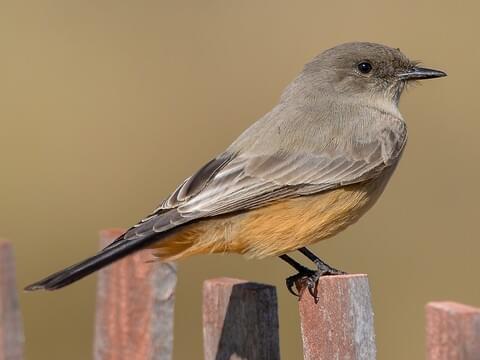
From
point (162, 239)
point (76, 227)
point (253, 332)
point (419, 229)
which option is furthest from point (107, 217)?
point (253, 332)

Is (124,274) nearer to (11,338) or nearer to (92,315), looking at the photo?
(11,338)

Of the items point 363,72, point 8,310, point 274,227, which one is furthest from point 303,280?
point 363,72

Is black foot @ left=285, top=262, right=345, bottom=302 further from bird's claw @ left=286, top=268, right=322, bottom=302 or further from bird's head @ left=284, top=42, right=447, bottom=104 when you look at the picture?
bird's head @ left=284, top=42, right=447, bottom=104

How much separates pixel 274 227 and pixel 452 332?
1.96 m

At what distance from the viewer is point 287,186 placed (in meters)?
5.97

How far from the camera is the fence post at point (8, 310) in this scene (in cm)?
507

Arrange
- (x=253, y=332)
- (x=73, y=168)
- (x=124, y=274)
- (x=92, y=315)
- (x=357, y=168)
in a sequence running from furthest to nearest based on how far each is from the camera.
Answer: (x=73, y=168)
(x=92, y=315)
(x=357, y=168)
(x=124, y=274)
(x=253, y=332)

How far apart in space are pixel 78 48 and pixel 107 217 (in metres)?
2.42

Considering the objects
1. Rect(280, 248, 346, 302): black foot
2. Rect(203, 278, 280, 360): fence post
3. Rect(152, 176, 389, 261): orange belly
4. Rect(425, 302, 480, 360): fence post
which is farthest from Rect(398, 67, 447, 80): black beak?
Rect(425, 302, 480, 360): fence post

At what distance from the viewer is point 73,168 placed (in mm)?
10016

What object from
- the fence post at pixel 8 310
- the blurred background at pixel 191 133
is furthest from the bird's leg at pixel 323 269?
the blurred background at pixel 191 133

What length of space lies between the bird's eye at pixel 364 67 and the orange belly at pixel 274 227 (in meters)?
1.05

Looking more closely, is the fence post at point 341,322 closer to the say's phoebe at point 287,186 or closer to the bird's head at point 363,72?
the say's phoebe at point 287,186

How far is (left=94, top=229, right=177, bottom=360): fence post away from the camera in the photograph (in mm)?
5188
